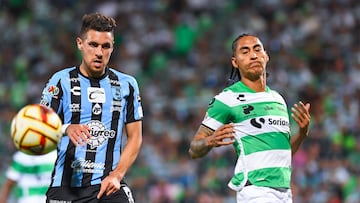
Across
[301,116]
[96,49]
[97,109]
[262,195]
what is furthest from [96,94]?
[301,116]

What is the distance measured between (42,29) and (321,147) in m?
6.86

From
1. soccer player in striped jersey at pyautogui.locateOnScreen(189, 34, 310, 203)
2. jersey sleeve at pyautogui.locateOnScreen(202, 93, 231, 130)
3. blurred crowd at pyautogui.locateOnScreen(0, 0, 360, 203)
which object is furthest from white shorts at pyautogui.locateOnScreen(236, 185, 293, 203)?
blurred crowd at pyautogui.locateOnScreen(0, 0, 360, 203)

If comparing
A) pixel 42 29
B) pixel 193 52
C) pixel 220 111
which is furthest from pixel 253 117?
pixel 42 29

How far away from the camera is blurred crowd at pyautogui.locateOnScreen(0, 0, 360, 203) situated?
13805 mm

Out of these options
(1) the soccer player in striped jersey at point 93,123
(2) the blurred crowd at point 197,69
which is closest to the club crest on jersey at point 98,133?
(1) the soccer player in striped jersey at point 93,123

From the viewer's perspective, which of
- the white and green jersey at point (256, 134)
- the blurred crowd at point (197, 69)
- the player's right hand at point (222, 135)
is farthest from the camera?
the blurred crowd at point (197, 69)

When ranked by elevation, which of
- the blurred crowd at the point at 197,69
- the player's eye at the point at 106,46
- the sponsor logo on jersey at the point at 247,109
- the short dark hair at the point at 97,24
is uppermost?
the blurred crowd at the point at 197,69

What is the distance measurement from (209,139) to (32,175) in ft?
9.27

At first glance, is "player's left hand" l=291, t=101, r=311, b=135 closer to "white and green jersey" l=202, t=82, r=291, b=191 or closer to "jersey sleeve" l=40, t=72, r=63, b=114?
"white and green jersey" l=202, t=82, r=291, b=191

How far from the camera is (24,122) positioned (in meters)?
6.38

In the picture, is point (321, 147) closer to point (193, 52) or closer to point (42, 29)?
point (193, 52)

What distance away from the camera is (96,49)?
22.7 feet

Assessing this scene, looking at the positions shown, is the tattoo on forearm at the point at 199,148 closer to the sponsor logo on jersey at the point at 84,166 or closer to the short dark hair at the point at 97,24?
the sponsor logo on jersey at the point at 84,166

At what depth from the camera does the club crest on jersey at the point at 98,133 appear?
22.4 ft
